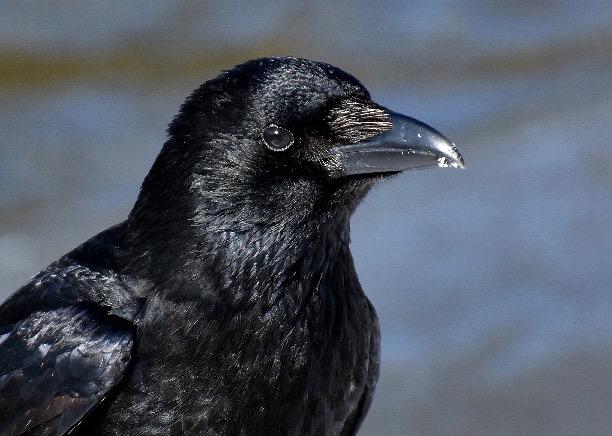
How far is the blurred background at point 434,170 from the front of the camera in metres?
8.30

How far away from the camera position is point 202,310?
17.8 feet

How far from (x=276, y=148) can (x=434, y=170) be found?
4.83 m

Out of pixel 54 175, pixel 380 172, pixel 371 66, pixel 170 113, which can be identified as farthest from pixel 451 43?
pixel 380 172

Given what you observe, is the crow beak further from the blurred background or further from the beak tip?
the blurred background

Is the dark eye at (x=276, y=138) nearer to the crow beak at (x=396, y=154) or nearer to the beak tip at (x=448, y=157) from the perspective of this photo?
the crow beak at (x=396, y=154)

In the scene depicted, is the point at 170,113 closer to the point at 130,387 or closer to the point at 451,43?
the point at 451,43

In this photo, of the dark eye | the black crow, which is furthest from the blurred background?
the dark eye

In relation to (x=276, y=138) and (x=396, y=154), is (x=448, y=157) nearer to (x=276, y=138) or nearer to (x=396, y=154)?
(x=396, y=154)

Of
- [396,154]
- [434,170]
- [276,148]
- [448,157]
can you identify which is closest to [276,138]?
[276,148]

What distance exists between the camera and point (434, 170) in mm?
10062

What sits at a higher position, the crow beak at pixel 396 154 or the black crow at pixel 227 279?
the crow beak at pixel 396 154

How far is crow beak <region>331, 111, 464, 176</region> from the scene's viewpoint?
542 centimetres

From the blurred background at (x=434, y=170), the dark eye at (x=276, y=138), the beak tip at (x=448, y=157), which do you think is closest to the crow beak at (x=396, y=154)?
the beak tip at (x=448, y=157)

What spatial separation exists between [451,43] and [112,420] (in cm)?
708
